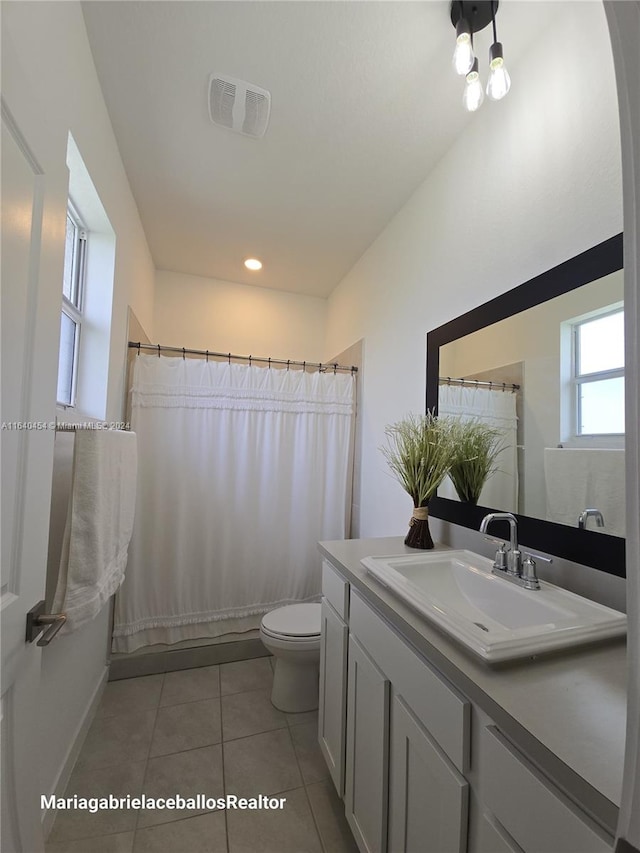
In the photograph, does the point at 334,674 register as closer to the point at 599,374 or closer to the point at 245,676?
the point at 245,676

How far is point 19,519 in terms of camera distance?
0.71 metres

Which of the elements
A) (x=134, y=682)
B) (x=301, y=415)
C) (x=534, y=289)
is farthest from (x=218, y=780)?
(x=534, y=289)

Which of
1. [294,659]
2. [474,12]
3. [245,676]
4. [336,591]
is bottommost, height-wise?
[245,676]

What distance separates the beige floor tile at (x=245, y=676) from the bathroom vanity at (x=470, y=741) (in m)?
0.92

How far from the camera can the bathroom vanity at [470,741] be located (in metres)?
0.47

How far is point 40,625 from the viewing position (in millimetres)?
772

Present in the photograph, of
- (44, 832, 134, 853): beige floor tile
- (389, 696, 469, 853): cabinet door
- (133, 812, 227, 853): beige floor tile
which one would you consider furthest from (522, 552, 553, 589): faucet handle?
(44, 832, 134, 853): beige floor tile

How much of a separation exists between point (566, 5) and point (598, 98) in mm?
387

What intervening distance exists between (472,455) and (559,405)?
1.21 ft

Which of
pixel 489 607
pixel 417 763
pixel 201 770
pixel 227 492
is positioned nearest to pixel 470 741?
pixel 417 763

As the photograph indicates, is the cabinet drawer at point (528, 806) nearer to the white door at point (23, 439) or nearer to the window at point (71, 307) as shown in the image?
the white door at point (23, 439)

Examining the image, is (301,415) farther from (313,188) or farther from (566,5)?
(566,5)

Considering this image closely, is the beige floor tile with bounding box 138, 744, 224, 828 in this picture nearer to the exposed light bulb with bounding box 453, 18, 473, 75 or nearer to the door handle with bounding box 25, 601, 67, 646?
the door handle with bounding box 25, 601, 67, 646

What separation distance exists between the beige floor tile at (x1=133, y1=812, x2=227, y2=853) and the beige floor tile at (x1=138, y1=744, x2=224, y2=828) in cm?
3
